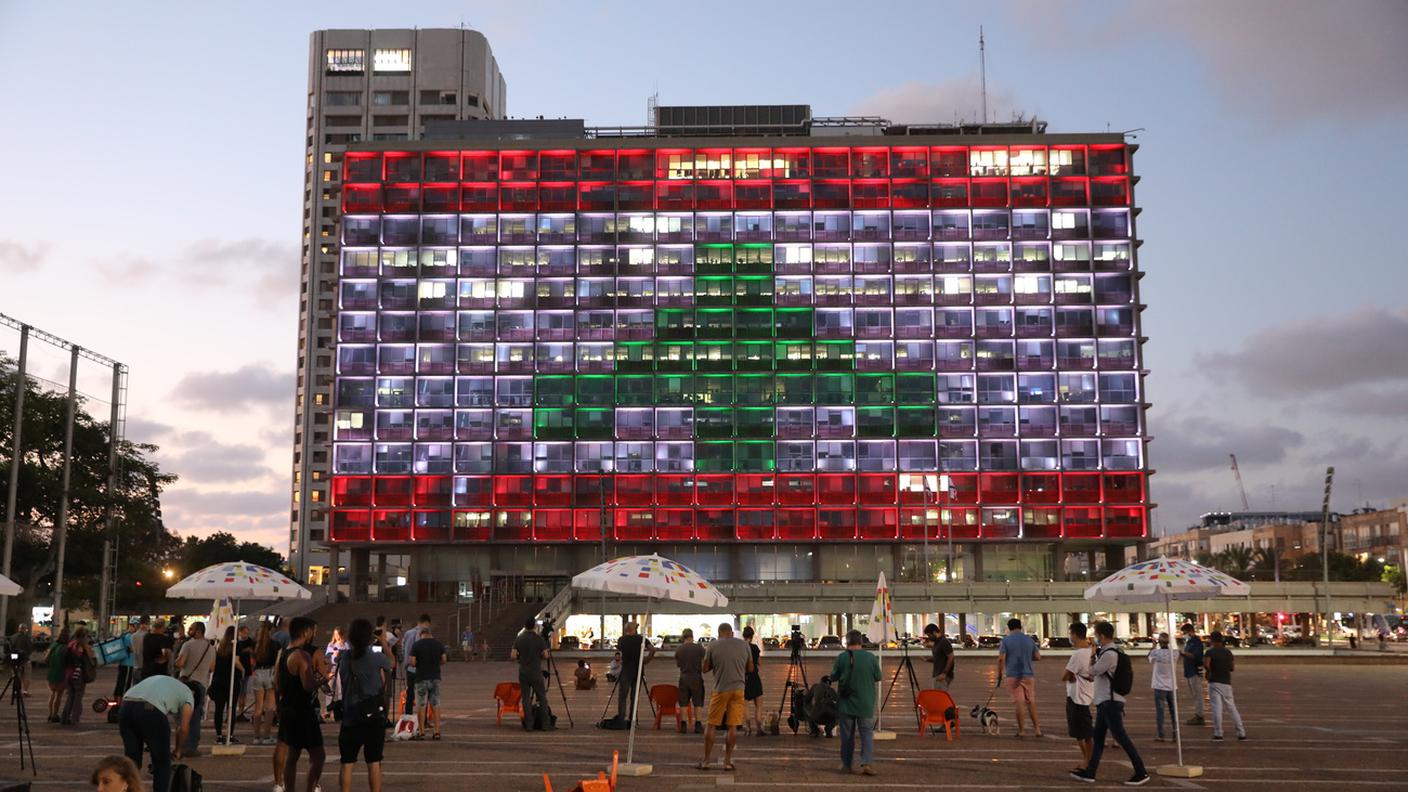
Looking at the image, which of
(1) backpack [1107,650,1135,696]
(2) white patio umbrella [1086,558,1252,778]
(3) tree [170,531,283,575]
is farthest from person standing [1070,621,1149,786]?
(3) tree [170,531,283,575]

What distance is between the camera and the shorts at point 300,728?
1442cm

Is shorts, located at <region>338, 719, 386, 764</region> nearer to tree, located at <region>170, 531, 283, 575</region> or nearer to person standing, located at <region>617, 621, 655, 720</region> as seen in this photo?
person standing, located at <region>617, 621, 655, 720</region>

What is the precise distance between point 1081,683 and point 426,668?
10608mm

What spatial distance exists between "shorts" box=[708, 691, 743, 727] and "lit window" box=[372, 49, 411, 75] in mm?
147876

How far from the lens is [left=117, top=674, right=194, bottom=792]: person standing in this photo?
12812 mm

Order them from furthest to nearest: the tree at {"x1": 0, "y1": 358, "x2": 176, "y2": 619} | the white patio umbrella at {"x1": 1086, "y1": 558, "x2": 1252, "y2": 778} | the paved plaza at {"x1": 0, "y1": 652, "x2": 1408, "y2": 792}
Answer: the tree at {"x1": 0, "y1": 358, "x2": 176, "y2": 619} → the white patio umbrella at {"x1": 1086, "y1": 558, "x2": 1252, "y2": 778} → the paved plaza at {"x1": 0, "y1": 652, "x2": 1408, "y2": 792}

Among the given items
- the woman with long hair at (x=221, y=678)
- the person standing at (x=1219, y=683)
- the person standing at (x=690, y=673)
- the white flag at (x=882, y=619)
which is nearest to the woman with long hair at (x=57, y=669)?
the woman with long hair at (x=221, y=678)

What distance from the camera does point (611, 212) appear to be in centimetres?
10700

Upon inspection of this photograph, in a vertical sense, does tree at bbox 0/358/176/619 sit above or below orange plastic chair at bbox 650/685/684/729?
above

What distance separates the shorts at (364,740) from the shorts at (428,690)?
27.5ft

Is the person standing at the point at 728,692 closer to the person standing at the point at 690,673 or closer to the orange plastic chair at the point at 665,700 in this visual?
the person standing at the point at 690,673

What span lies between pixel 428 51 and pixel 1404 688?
13674cm

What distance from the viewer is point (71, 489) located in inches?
2313

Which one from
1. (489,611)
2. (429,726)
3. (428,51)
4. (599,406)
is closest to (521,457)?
(599,406)
